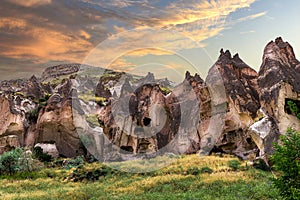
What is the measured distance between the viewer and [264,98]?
3095 centimetres

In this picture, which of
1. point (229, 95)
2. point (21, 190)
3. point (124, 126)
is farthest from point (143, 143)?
point (21, 190)

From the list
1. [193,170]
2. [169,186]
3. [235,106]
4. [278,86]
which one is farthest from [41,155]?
[278,86]

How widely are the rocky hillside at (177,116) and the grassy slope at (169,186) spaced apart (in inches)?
228

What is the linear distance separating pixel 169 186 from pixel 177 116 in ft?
79.2

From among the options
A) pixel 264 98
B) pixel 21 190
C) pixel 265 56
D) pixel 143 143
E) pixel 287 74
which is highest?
pixel 265 56

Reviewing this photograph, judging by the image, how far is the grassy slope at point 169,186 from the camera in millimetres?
20766

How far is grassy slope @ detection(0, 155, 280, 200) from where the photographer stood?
818 inches

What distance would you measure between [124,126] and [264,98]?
20.4 m

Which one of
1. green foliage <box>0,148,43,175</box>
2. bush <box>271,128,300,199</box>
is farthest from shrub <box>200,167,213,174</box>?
green foliage <box>0,148,43,175</box>

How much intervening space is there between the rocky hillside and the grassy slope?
580 centimetres

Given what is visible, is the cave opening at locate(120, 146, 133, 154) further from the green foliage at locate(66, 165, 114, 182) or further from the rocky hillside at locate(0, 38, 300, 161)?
the green foliage at locate(66, 165, 114, 182)

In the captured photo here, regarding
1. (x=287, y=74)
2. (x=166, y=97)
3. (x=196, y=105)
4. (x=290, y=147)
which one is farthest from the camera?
(x=166, y=97)

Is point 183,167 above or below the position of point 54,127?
below

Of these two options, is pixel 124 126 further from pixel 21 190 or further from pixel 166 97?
pixel 21 190
